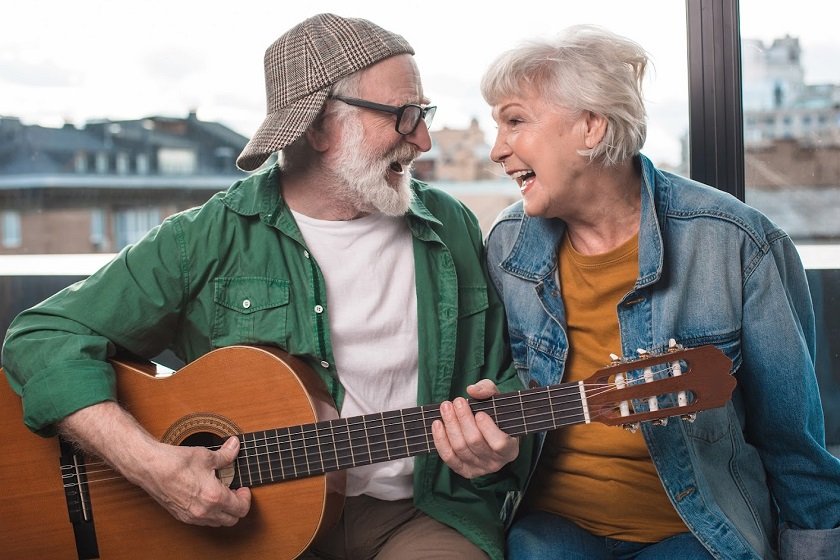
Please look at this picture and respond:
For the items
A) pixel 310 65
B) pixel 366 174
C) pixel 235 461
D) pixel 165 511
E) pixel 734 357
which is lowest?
pixel 165 511

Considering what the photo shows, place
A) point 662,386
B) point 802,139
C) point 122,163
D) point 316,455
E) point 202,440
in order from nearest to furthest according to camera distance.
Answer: point 662,386 → point 316,455 → point 202,440 → point 802,139 → point 122,163

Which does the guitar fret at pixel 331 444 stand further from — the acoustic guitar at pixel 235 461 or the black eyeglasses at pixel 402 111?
the black eyeglasses at pixel 402 111

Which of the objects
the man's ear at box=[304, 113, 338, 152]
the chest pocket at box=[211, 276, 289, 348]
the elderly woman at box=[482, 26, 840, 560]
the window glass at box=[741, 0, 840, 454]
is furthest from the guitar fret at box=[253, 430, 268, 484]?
the window glass at box=[741, 0, 840, 454]

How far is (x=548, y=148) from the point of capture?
5.62 feet

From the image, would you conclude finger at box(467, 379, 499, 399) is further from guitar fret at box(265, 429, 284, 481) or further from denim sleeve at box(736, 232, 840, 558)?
denim sleeve at box(736, 232, 840, 558)

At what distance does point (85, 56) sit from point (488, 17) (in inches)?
41.0

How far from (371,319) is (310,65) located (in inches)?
20.7

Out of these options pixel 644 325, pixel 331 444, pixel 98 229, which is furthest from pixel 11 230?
pixel 644 325

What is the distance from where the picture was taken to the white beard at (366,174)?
1812 millimetres

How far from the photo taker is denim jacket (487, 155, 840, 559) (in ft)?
5.39

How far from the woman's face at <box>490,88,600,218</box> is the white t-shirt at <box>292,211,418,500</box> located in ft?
1.05

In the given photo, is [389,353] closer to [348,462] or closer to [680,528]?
[348,462]

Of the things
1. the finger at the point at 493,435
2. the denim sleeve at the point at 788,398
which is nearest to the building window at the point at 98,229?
the finger at the point at 493,435

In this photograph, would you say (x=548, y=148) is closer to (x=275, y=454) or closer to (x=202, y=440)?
(x=275, y=454)
